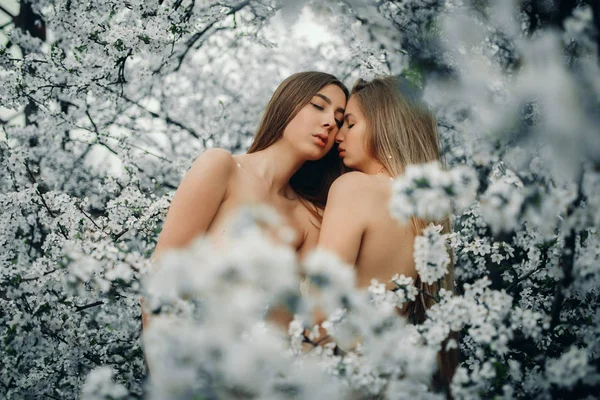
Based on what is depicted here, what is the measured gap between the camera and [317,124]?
9.26 feet

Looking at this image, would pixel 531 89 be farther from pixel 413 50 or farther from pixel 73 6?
pixel 73 6

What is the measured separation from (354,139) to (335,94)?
1.10 feet

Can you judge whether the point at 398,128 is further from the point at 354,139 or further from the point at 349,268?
the point at 349,268

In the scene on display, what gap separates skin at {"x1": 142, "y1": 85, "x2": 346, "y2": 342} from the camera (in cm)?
243

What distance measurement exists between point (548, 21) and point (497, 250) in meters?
1.71

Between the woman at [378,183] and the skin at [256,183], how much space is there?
149 mm

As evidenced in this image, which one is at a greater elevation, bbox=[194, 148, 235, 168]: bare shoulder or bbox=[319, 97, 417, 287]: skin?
bbox=[194, 148, 235, 168]: bare shoulder

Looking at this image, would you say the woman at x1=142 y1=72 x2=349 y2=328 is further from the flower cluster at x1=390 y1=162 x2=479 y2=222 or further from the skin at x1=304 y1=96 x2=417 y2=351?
the flower cluster at x1=390 y1=162 x2=479 y2=222

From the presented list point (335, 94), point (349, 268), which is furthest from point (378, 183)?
point (349, 268)

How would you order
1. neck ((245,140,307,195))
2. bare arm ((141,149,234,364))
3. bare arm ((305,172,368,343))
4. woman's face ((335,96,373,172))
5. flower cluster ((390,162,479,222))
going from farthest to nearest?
neck ((245,140,307,195)) < woman's face ((335,96,373,172)) < bare arm ((141,149,234,364)) < bare arm ((305,172,368,343)) < flower cluster ((390,162,479,222))

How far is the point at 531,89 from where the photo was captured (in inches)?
47.9

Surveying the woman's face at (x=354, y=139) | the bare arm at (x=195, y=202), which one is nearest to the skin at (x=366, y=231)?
the woman's face at (x=354, y=139)

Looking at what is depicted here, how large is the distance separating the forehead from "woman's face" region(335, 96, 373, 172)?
0.18 ft

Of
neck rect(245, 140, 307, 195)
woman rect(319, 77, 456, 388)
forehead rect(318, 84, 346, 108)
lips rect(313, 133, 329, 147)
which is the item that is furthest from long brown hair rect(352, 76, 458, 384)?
neck rect(245, 140, 307, 195)
